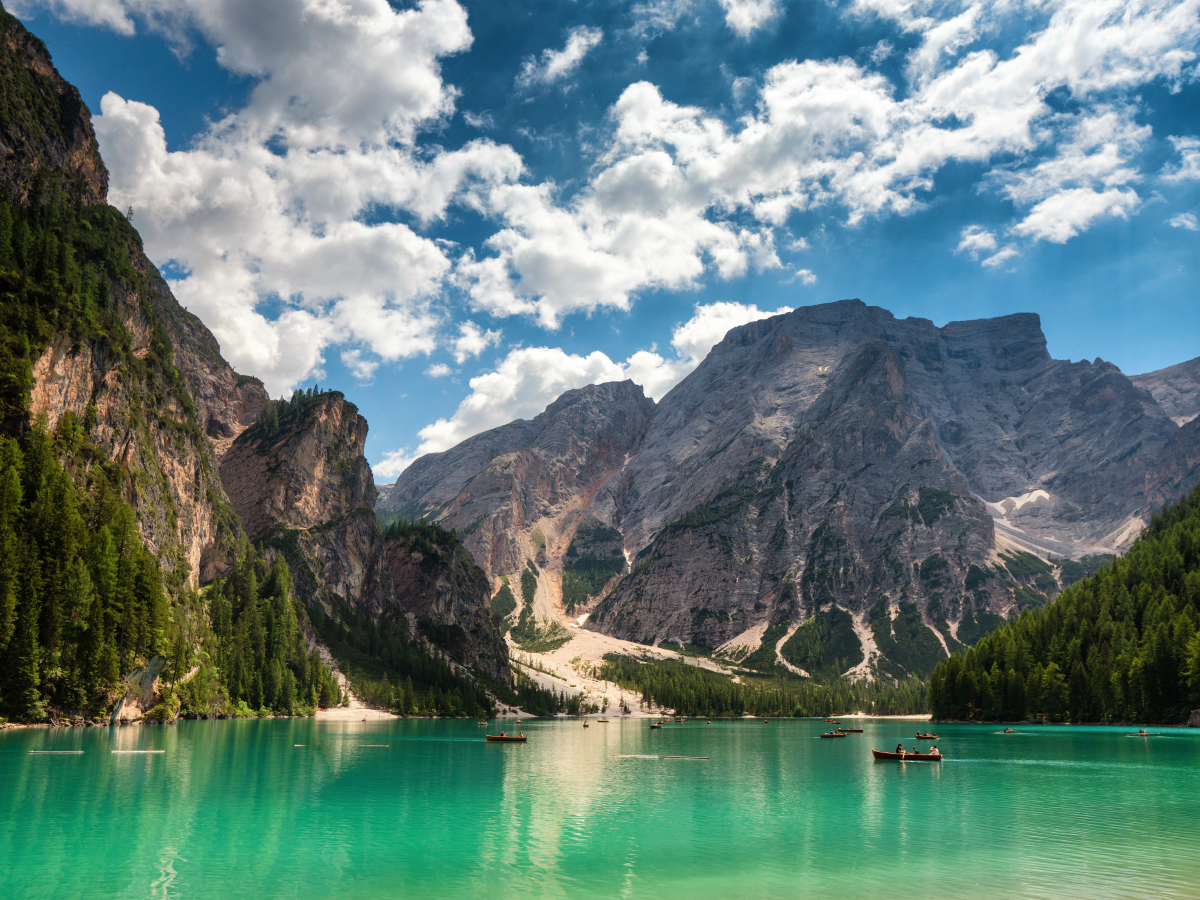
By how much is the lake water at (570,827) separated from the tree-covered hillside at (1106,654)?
71.6 meters

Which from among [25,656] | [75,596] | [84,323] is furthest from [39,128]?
[25,656]

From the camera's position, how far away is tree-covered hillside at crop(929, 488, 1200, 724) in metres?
146

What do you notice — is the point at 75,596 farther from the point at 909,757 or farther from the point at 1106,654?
the point at 1106,654

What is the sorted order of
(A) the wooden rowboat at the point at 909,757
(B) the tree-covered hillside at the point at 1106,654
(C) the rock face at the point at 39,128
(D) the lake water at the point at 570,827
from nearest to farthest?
1. (D) the lake water at the point at 570,827
2. (A) the wooden rowboat at the point at 909,757
3. (C) the rock face at the point at 39,128
4. (B) the tree-covered hillside at the point at 1106,654

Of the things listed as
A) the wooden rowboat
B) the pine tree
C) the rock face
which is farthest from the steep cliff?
the wooden rowboat

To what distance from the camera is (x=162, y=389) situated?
593 ft

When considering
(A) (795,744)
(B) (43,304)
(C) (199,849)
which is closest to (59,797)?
(C) (199,849)

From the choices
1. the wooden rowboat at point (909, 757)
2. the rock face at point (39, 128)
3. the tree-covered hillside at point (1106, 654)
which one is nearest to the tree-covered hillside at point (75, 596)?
the rock face at point (39, 128)

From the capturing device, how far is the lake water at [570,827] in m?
32.1

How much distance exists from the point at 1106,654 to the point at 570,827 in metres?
154

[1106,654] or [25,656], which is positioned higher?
[25,656]

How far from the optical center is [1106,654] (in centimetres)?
15788

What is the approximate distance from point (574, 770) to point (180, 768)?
3694 centimetres

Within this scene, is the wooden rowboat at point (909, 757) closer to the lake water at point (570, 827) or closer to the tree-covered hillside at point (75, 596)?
the lake water at point (570, 827)
